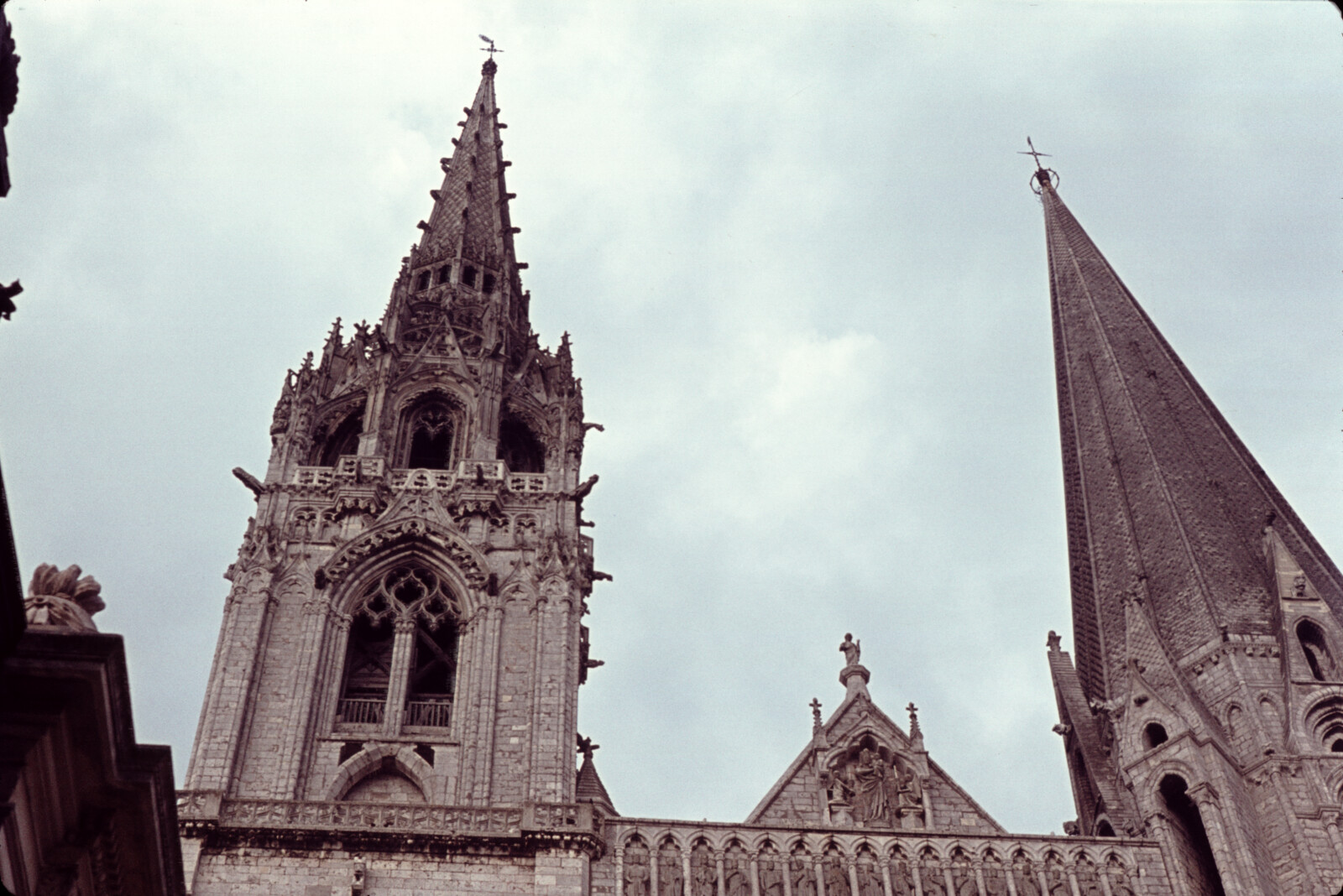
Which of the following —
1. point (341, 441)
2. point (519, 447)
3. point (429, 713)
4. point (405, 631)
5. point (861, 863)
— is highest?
point (519, 447)

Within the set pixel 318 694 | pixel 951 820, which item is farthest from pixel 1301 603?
pixel 318 694

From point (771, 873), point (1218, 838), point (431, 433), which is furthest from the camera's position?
point (431, 433)

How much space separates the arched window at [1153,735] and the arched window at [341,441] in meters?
13.5

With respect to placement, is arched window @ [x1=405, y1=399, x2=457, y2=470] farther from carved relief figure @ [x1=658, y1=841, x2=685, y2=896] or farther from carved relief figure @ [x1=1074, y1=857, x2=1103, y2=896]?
carved relief figure @ [x1=1074, y1=857, x2=1103, y2=896]

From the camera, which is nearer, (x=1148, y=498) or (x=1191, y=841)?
(x=1191, y=841)

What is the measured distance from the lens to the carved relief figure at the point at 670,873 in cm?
1958

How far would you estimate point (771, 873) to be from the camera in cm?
1997

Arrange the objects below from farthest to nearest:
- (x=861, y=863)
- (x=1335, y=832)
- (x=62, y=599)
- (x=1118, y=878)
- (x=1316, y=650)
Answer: (x=1316, y=650) < (x=1335, y=832) < (x=1118, y=878) < (x=861, y=863) < (x=62, y=599)

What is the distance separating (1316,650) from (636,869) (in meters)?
12.0

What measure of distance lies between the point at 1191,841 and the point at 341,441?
50.3ft

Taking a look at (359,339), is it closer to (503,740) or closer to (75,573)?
(503,740)

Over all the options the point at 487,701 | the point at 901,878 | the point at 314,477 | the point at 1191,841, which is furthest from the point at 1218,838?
the point at 314,477

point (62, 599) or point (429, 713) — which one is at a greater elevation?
point (429, 713)

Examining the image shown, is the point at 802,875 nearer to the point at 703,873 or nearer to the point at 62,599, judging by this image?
the point at 703,873
